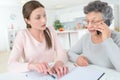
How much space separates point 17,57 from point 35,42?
6.6 inches

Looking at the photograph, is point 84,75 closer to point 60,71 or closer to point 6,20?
point 60,71

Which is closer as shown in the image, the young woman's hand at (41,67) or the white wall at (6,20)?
the young woman's hand at (41,67)

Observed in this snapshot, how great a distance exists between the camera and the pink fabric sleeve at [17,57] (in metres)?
0.89

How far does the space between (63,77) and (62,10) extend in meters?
7.44

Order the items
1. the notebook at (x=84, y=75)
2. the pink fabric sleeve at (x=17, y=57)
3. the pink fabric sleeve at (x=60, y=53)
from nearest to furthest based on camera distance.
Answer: the notebook at (x=84, y=75) → the pink fabric sleeve at (x=17, y=57) → the pink fabric sleeve at (x=60, y=53)

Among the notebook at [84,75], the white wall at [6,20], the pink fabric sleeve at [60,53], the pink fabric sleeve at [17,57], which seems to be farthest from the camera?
the white wall at [6,20]

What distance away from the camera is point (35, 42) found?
1.10 meters

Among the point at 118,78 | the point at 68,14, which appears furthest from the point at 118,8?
the point at 118,78

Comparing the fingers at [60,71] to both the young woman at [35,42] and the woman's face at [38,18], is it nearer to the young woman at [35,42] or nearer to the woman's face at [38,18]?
the young woman at [35,42]

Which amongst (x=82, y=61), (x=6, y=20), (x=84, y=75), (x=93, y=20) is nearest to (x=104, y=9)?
(x=93, y=20)

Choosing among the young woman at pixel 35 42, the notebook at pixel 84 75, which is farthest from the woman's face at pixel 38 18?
the notebook at pixel 84 75

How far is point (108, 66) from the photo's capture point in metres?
0.92

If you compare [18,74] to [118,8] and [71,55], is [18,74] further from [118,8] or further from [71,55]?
[118,8]

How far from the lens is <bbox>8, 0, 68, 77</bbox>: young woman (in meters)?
1.03
